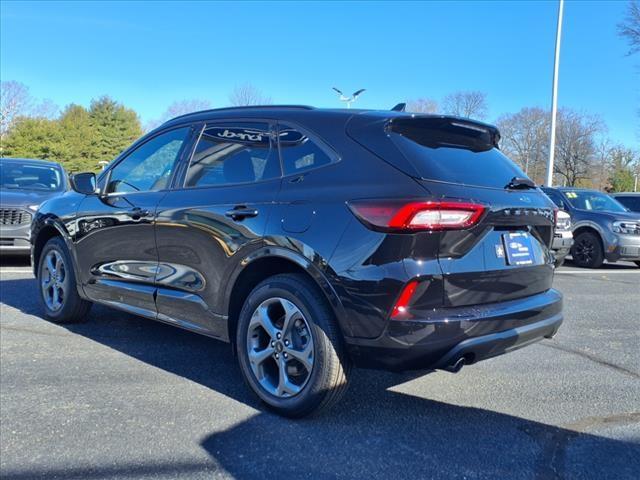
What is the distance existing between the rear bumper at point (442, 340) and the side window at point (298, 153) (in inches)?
39.6

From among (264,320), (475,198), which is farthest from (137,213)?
(475,198)

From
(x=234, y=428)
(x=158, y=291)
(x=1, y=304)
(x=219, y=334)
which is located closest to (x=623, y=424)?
(x=234, y=428)

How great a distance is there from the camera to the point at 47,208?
5.19m

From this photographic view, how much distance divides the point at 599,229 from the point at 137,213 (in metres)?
9.68

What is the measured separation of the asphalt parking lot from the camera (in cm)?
256

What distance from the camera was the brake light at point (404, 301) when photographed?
2580mm

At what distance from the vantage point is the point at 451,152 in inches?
121

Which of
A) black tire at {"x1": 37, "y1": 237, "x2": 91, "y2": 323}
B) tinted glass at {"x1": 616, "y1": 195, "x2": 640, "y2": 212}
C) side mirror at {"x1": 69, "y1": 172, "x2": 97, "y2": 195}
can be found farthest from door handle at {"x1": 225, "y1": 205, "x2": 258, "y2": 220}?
tinted glass at {"x1": 616, "y1": 195, "x2": 640, "y2": 212}

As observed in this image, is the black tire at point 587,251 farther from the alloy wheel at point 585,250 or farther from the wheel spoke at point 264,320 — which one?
the wheel spoke at point 264,320

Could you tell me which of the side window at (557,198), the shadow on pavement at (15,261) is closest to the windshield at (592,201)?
the side window at (557,198)

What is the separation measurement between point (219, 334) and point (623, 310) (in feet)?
16.2

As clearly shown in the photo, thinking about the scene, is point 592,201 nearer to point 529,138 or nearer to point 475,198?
point 475,198

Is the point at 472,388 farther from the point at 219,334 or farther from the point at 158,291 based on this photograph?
the point at 158,291

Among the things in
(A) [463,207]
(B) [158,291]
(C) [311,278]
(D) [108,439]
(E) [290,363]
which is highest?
(A) [463,207]
